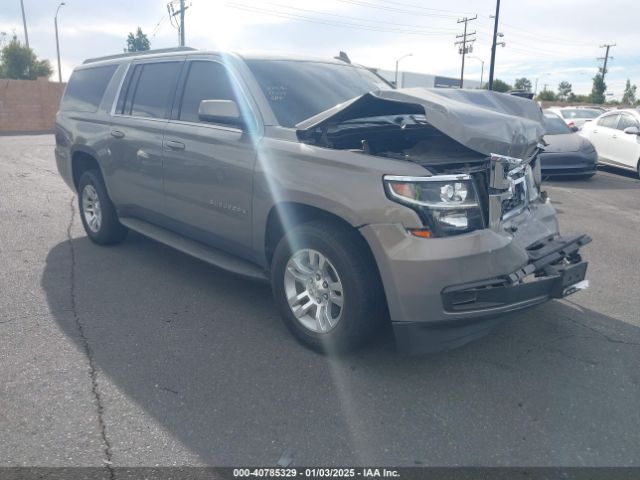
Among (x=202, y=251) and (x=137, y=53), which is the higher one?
(x=137, y=53)

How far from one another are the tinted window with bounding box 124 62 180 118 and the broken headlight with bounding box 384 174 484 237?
263 cm

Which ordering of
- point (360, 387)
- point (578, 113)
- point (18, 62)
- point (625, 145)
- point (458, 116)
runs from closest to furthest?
point (458, 116), point (360, 387), point (625, 145), point (578, 113), point (18, 62)

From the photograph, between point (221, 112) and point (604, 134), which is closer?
point (221, 112)

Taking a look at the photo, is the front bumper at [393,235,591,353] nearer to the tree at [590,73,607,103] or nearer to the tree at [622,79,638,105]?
the tree at [590,73,607,103]

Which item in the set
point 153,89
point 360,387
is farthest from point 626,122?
point 360,387

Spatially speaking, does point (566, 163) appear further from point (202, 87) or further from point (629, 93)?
point (629, 93)

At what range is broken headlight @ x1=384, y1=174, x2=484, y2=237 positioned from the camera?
3.10 m

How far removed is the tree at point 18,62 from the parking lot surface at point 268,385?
50.5m

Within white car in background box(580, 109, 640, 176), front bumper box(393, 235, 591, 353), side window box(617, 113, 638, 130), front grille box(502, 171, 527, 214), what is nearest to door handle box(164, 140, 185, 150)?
front bumper box(393, 235, 591, 353)

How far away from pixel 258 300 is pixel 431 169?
2076mm

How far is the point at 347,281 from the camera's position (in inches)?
131

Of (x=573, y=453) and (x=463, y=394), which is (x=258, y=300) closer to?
(x=463, y=394)

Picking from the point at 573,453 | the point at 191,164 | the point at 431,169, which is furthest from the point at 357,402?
the point at 191,164

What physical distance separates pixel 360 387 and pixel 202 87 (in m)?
2.74
